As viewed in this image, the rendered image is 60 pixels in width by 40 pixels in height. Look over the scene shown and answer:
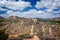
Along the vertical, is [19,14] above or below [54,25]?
above

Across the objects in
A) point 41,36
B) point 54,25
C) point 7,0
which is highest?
point 7,0

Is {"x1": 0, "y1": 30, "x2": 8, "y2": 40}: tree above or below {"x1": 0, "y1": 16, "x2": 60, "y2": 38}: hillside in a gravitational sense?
below

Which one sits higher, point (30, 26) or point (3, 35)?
point (30, 26)

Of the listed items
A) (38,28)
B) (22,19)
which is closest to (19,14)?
(22,19)

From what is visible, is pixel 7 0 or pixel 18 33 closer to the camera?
pixel 18 33

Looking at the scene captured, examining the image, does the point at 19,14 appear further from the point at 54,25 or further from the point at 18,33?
the point at 54,25

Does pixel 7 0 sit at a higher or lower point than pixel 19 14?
higher

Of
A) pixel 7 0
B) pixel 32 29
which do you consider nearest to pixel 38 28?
pixel 32 29

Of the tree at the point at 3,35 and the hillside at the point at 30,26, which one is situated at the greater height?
the hillside at the point at 30,26

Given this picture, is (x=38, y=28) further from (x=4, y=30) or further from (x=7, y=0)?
(x=7, y=0)
